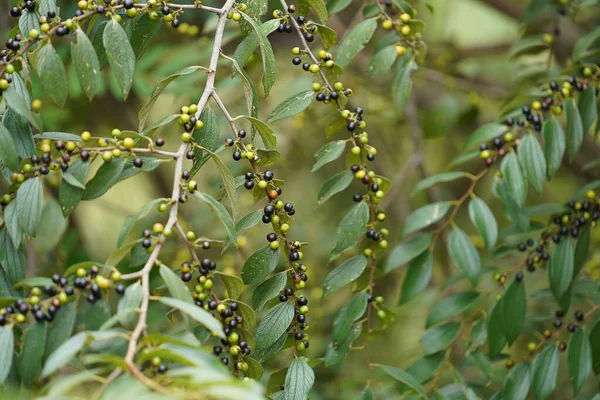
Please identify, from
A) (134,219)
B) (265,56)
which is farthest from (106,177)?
(265,56)

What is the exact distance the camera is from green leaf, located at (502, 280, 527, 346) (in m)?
1.46

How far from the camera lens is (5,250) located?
106 centimetres

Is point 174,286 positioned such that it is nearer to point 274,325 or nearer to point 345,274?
point 274,325

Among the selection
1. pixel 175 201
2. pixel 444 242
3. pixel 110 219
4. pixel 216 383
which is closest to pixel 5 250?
pixel 175 201

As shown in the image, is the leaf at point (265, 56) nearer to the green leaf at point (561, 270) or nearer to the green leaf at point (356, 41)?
the green leaf at point (356, 41)

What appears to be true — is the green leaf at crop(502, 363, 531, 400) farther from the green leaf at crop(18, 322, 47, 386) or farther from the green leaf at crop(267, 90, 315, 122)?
the green leaf at crop(18, 322, 47, 386)

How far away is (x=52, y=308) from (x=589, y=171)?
187 centimetres

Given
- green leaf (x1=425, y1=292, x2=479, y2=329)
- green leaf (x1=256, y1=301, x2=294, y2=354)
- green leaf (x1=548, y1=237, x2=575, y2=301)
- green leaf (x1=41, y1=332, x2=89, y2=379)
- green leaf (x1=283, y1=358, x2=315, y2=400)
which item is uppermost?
green leaf (x1=41, y1=332, x2=89, y2=379)

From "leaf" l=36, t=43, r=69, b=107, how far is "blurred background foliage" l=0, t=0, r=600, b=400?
71cm

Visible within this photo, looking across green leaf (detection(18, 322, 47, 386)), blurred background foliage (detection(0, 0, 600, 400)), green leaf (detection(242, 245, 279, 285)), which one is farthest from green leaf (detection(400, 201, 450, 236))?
green leaf (detection(18, 322, 47, 386))

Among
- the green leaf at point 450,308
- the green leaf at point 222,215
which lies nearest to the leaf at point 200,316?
the green leaf at point 222,215

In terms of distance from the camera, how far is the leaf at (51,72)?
1007 mm

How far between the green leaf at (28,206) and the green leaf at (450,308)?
2.99ft

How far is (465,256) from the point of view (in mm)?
1457
